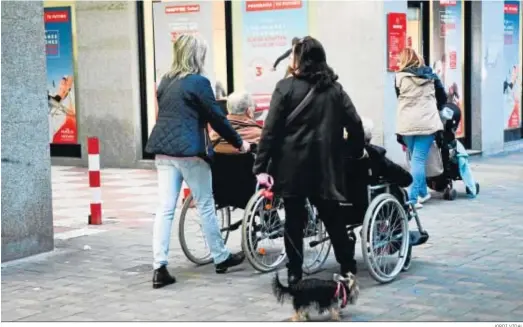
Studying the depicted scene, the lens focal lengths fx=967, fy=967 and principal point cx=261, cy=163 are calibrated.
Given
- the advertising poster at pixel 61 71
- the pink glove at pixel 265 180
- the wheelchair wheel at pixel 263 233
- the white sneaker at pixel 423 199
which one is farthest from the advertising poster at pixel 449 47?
the pink glove at pixel 265 180

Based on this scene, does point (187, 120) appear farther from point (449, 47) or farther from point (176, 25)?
point (449, 47)

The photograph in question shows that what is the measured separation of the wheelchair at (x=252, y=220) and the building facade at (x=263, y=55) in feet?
20.2

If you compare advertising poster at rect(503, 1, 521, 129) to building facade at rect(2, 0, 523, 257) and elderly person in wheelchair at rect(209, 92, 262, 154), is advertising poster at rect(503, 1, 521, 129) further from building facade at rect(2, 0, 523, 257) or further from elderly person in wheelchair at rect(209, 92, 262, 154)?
elderly person in wheelchair at rect(209, 92, 262, 154)

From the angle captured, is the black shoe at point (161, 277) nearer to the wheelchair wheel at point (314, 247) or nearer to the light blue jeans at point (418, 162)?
the wheelchair wheel at point (314, 247)

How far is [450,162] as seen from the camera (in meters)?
11.4

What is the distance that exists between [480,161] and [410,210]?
8.24m

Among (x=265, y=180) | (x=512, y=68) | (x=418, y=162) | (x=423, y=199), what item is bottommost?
(x=423, y=199)

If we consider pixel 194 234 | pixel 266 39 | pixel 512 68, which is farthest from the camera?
pixel 512 68

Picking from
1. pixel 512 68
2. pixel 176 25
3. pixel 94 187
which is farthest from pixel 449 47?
pixel 94 187

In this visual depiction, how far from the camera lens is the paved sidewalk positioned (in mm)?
6367

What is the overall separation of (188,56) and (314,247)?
178cm

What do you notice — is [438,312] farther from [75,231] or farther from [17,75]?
[75,231]

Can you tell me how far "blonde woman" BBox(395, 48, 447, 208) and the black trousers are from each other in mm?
4239

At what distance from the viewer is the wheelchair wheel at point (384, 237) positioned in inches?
272
